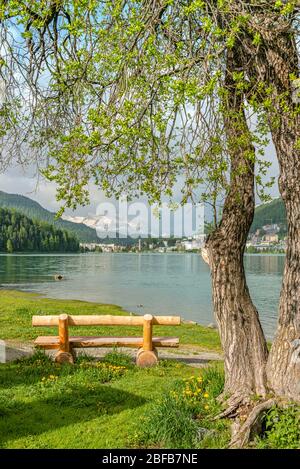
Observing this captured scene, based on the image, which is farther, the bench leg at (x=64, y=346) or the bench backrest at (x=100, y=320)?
the bench backrest at (x=100, y=320)

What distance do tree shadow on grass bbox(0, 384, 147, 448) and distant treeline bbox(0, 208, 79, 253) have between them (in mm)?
150261

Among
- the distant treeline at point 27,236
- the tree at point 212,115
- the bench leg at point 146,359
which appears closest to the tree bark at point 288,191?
the tree at point 212,115

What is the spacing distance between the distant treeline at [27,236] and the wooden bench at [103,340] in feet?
482

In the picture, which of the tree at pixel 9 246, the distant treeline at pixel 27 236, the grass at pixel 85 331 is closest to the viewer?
the grass at pixel 85 331

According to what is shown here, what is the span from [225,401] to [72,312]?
66.7 ft

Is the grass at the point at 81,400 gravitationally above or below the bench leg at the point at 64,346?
below

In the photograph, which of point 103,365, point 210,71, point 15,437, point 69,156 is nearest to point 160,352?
point 103,365

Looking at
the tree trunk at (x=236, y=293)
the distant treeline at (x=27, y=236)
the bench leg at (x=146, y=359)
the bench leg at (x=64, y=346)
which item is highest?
the distant treeline at (x=27, y=236)

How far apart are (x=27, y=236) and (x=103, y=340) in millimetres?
151407

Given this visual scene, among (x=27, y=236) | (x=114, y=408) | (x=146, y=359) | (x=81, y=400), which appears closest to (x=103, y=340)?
(x=146, y=359)

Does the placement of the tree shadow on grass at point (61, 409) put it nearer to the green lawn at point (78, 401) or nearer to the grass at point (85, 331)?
the green lawn at point (78, 401)

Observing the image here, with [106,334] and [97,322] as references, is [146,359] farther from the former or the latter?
[106,334]

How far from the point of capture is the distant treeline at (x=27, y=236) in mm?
155250

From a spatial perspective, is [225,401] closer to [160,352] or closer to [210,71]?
[210,71]
